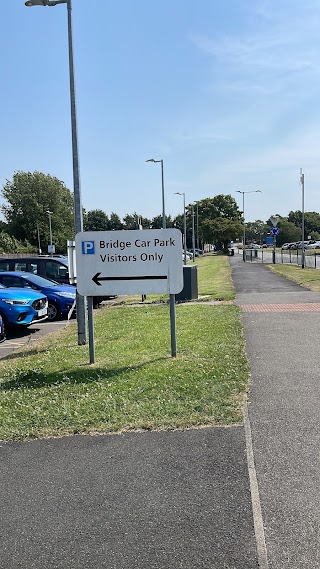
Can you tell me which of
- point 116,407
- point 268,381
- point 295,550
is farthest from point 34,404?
point 295,550

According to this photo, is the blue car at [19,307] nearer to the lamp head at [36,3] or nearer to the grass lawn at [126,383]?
the grass lawn at [126,383]

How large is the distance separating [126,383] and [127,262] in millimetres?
1969

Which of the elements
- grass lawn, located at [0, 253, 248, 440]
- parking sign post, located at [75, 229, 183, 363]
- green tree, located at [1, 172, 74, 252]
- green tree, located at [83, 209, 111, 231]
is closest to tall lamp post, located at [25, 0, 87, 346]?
grass lawn, located at [0, 253, 248, 440]

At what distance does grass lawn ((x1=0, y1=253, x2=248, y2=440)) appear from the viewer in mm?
4793

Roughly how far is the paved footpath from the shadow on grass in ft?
5.74

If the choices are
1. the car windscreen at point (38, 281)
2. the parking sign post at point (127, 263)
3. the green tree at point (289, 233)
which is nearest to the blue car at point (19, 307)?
the car windscreen at point (38, 281)

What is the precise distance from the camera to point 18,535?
3.00 meters

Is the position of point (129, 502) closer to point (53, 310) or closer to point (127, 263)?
point (127, 263)

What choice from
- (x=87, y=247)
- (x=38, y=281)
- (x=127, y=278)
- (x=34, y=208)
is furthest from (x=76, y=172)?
(x=34, y=208)

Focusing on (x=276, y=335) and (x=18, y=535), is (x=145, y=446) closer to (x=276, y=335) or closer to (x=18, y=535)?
(x=18, y=535)

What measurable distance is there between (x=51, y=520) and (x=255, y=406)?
103 inches

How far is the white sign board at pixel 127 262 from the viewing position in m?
7.20

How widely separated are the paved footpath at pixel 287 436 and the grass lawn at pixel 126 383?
30cm

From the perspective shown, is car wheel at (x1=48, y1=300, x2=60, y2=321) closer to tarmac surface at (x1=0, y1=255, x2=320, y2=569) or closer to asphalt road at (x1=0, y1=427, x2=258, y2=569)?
tarmac surface at (x1=0, y1=255, x2=320, y2=569)
